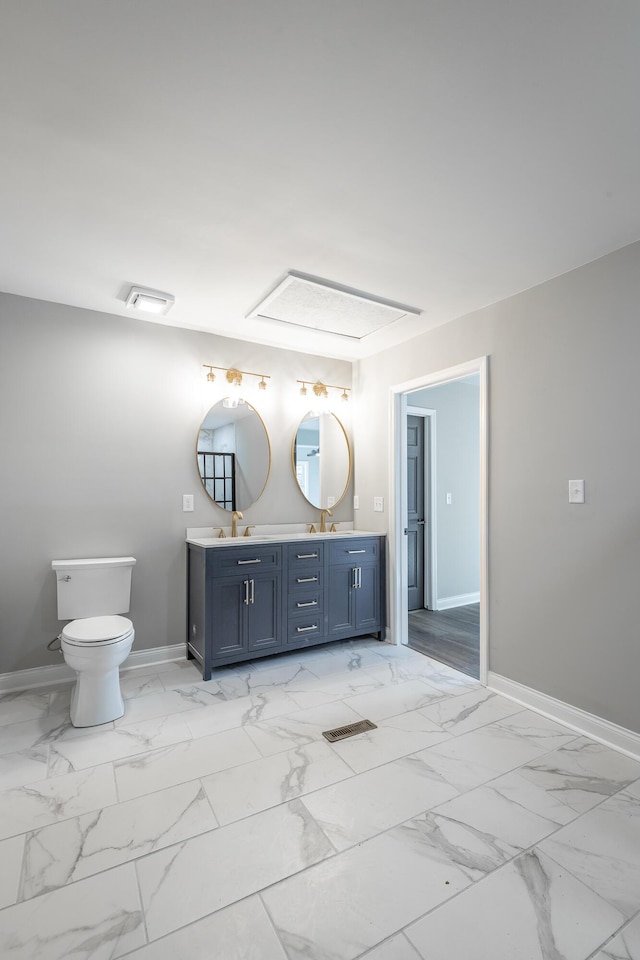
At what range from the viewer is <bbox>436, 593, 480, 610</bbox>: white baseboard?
500cm

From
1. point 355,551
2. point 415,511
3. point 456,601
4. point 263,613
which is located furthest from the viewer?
point 456,601

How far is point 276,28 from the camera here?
1242 millimetres

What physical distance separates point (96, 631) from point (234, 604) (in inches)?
34.3

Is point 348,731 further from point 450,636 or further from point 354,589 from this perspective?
point 450,636

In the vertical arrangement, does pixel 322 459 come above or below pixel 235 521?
above

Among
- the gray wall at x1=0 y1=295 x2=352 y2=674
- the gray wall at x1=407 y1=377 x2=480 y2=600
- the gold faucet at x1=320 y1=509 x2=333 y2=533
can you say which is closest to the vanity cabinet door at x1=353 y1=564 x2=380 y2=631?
the gold faucet at x1=320 y1=509 x2=333 y2=533

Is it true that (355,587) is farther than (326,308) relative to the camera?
Yes

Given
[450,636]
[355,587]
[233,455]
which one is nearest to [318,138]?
[233,455]

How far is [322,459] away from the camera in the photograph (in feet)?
13.5

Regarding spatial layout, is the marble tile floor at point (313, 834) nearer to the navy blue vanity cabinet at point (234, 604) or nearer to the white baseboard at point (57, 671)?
the white baseboard at point (57, 671)

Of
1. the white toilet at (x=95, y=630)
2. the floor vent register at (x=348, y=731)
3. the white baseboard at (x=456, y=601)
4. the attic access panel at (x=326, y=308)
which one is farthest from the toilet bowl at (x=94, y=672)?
the white baseboard at (x=456, y=601)

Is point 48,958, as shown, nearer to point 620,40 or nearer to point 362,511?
point 620,40

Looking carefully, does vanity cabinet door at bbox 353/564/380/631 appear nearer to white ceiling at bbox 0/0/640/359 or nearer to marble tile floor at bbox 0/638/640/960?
marble tile floor at bbox 0/638/640/960

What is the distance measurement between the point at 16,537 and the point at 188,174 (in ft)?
7.67
